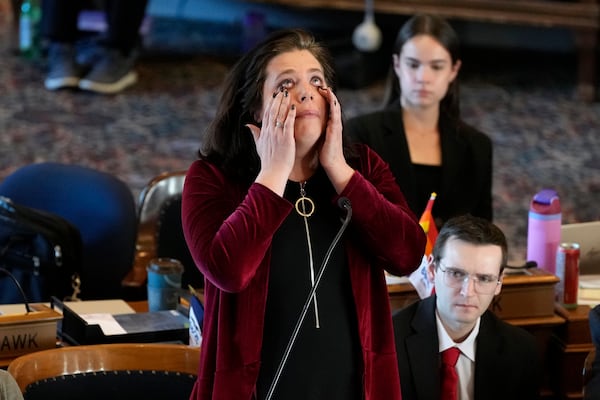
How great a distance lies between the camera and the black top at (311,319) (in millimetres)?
2074


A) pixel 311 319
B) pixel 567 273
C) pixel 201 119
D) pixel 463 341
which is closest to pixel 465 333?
pixel 463 341

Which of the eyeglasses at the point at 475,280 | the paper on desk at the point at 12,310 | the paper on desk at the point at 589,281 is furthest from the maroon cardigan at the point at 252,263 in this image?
the paper on desk at the point at 589,281

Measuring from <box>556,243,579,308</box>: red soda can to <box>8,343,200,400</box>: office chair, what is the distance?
1.18m

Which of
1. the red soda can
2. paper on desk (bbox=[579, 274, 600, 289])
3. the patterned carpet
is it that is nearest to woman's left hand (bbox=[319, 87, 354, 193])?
the red soda can

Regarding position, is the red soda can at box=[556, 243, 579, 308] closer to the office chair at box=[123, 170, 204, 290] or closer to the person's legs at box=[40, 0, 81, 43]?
the office chair at box=[123, 170, 204, 290]

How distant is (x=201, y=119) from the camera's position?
614 centimetres

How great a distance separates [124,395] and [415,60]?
1654 mm

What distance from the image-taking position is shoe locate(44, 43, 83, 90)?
6.43 m

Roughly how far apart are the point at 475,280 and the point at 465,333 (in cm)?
17

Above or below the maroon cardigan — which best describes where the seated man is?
below

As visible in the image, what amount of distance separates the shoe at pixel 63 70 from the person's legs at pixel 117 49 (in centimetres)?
5

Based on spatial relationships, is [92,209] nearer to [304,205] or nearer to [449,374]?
[449,374]

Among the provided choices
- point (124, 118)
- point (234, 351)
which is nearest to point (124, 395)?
point (234, 351)

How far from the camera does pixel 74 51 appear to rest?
6.57 m
